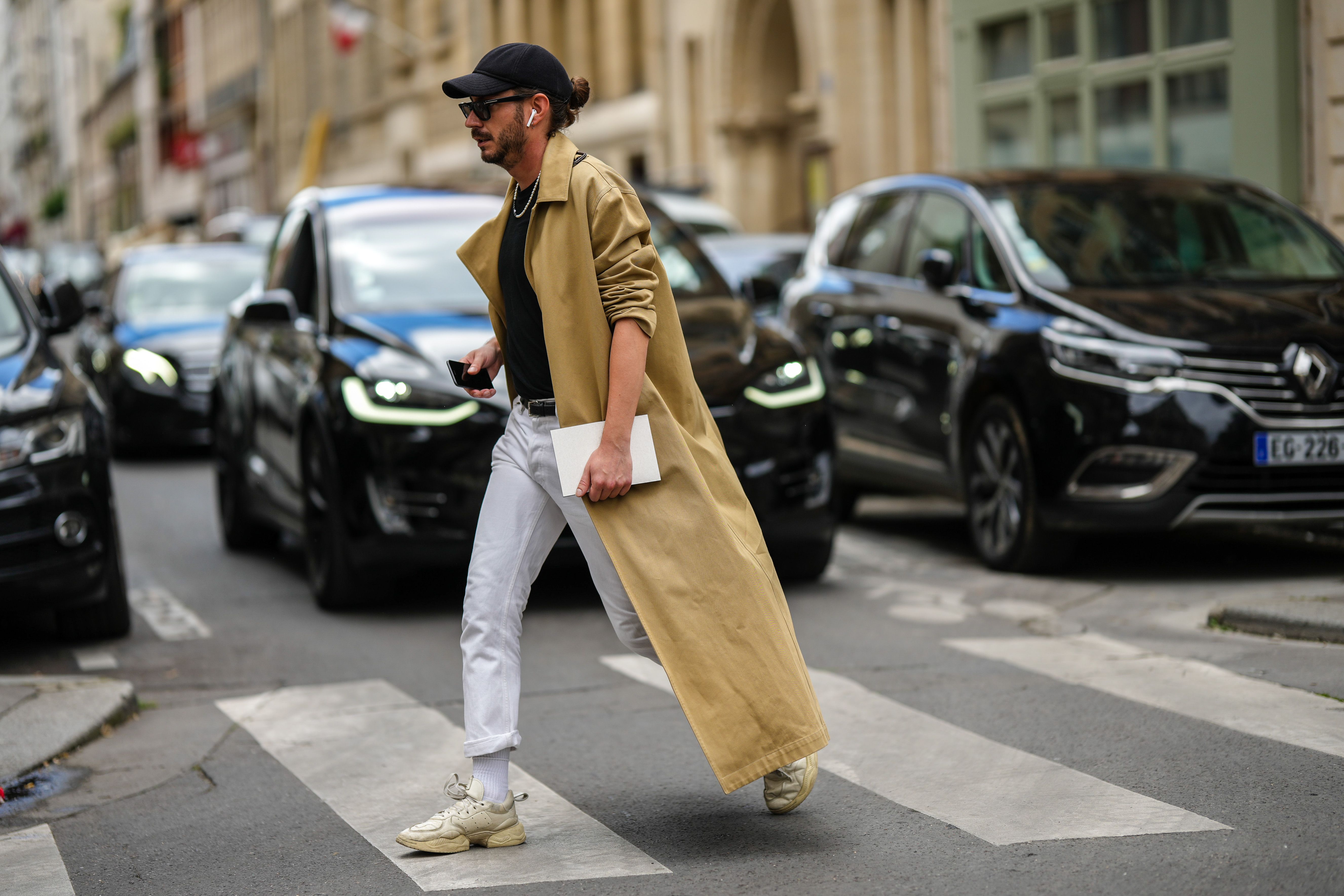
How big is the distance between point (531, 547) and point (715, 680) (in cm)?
57

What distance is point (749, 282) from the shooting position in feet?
30.2

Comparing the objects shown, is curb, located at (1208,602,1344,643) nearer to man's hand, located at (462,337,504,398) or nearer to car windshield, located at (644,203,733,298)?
car windshield, located at (644,203,733,298)

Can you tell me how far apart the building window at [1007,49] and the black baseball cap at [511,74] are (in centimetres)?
1509

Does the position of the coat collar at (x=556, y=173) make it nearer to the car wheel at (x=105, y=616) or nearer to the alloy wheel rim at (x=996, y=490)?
the car wheel at (x=105, y=616)

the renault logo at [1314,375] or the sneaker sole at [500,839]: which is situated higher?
the renault logo at [1314,375]

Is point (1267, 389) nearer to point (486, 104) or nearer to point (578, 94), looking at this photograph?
point (578, 94)

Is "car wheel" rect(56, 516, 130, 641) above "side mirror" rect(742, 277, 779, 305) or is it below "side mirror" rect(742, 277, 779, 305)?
below

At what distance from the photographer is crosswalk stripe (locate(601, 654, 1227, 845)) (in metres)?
4.59

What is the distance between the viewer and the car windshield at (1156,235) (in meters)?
8.80

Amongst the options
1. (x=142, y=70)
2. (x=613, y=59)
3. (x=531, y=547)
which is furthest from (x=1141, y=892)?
(x=142, y=70)

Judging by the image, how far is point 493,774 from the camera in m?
4.62

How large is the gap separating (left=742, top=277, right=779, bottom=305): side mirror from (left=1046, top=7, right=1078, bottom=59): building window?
31.6 ft

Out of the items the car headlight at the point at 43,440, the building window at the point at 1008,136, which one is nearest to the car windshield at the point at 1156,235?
the car headlight at the point at 43,440

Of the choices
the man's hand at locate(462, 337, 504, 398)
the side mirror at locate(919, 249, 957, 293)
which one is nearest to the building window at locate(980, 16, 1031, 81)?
the side mirror at locate(919, 249, 957, 293)
